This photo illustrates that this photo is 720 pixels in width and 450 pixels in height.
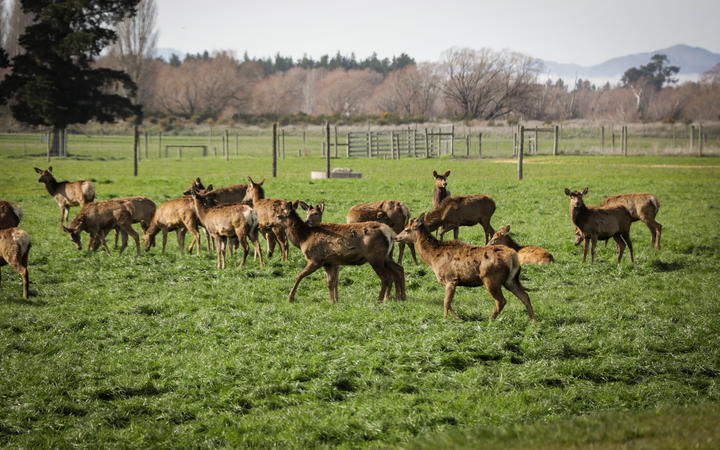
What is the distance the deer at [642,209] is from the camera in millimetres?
14633

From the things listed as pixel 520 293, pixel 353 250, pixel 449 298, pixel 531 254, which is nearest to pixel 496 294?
pixel 520 293

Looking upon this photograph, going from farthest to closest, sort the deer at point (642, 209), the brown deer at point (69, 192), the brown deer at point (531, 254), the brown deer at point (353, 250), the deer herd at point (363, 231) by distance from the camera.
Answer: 1. the brown deer at point (69, 192)
2. the deer at point (642, 209)
3. the brown deer at point (531, 254)
4. the brown deer at point (353, 250)
5. the deer herd at point (363, 231)

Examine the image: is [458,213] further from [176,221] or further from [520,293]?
[176,221]

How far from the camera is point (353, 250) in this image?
10.3 m

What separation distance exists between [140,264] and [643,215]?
1134 cm

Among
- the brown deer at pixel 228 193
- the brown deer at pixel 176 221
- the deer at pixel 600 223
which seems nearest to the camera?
the deer at pixel 600 223

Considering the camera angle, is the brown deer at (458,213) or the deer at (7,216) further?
the brown deer at (458,213)

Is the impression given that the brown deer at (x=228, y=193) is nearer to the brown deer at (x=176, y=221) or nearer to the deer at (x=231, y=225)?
the brown deer at (x=176, y=221)

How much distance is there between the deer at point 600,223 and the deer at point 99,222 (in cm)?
994

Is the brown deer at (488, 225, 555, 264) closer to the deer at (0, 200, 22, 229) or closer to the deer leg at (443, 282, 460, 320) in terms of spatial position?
the deer leg at (443, 282, 460, 320)

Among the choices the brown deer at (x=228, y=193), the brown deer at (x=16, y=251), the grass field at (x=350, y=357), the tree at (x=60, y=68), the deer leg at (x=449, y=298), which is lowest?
the grass field at (x=350, y=357)

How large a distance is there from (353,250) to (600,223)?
6.05 m

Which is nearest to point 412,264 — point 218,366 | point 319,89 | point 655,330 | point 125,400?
point 655,330

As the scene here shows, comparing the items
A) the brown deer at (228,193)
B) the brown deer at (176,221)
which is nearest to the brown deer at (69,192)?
the brown deer at (228,193)
